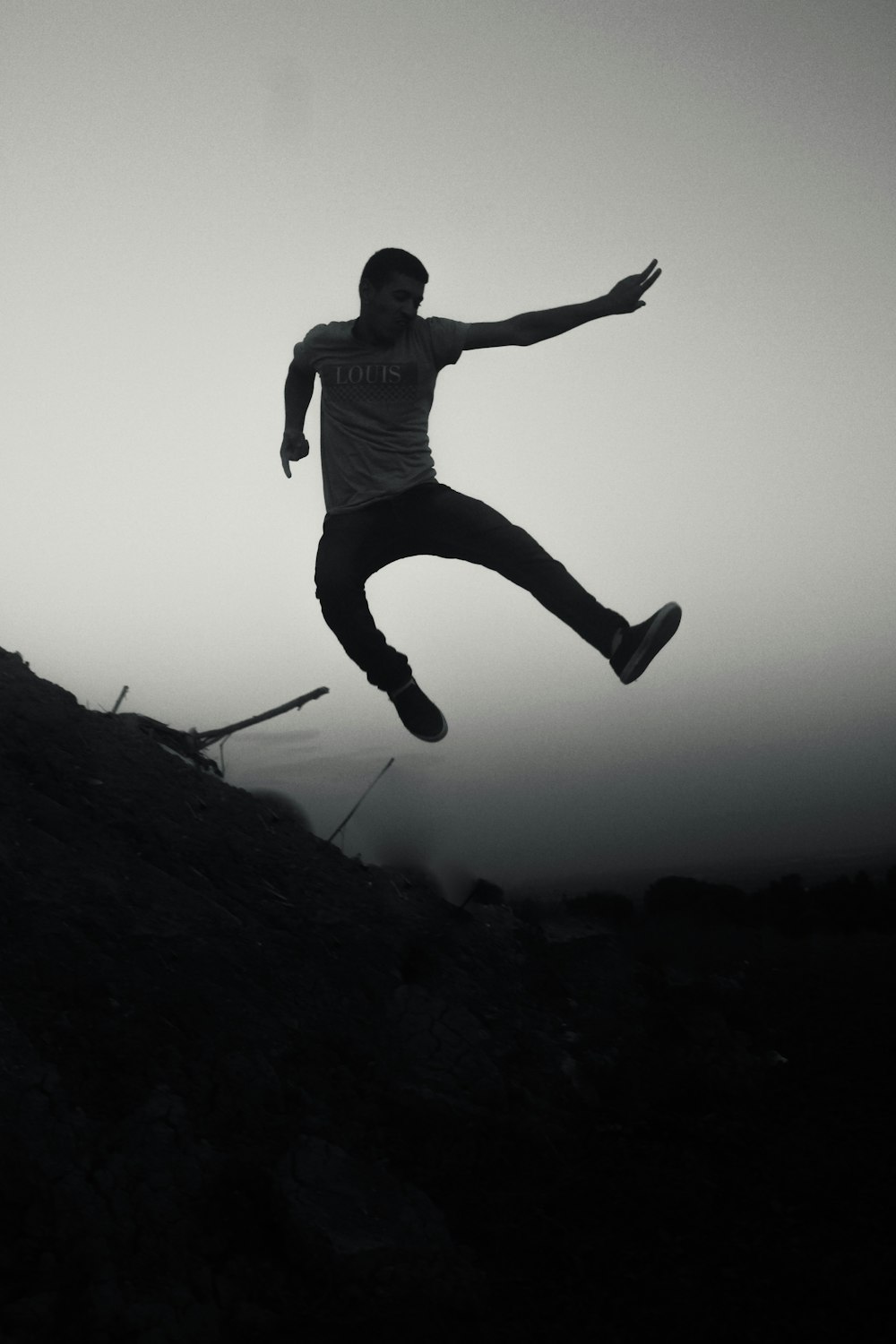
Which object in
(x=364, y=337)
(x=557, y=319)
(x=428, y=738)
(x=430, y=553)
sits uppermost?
(x=557, y=319)

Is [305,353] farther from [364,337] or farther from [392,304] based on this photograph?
[392,304]

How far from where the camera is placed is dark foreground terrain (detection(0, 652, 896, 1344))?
17.6ft

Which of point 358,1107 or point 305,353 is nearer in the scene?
point 305,353

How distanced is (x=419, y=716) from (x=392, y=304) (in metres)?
2.17

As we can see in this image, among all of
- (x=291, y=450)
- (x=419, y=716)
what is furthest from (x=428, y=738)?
(x=291, y=450)

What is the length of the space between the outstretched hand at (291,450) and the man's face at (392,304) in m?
0.77

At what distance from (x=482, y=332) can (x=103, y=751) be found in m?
5.91

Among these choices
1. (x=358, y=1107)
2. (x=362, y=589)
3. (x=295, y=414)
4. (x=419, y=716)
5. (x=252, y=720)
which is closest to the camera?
(x=362, y=589)

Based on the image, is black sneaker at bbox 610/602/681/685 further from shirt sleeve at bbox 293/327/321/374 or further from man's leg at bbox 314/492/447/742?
shirt sleeve at bbox 293/327/321/374

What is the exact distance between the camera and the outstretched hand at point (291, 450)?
19.3 feet

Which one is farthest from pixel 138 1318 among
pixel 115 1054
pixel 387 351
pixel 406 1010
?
pixel 387 351

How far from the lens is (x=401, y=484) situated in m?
5.52

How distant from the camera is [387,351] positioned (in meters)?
5.60

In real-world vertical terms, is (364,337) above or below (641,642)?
above
